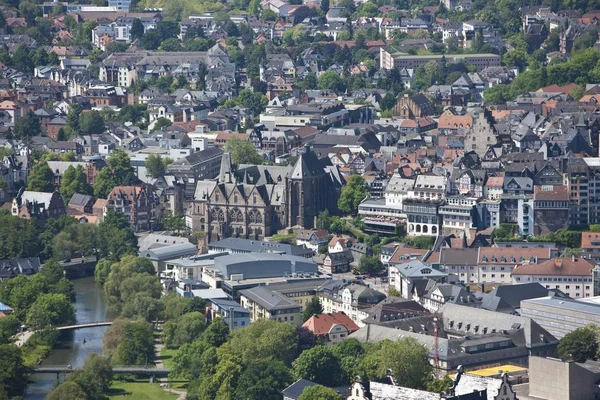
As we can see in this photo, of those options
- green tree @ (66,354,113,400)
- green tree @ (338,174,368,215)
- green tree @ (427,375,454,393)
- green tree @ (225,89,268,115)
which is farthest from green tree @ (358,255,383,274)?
green tree @ (225,89,268,115)

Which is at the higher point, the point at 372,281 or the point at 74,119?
the point at 74,119

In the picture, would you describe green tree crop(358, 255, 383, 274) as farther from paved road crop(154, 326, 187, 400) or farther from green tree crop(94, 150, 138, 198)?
green tree crop(94, 150, 138, 198)

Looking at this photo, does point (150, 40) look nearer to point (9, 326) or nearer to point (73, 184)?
point (73, 184)

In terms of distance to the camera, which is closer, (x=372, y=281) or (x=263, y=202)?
(x=372, y=281)

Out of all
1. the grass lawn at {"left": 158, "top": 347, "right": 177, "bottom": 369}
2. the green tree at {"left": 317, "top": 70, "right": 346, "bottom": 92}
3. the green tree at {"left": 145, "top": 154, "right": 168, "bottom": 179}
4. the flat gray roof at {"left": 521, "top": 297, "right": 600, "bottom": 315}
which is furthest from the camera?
the green tree at {"left": 317, "top": 70, "right": 346, "bottom": 92}

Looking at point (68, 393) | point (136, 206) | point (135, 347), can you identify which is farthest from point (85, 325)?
point (136, 206)

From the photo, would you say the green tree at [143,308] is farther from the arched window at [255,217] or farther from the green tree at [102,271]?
the arched window at [255,217]
